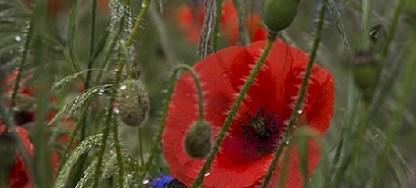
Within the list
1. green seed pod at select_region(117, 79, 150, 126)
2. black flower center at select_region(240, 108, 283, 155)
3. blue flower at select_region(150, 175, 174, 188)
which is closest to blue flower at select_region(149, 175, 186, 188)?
blue flower at select_region(150, 175, 174, 188)

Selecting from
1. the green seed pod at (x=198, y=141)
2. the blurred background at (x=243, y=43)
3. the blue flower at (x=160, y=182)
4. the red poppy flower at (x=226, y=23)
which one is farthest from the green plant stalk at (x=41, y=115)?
the red poppy flower at (x=226, y=23)

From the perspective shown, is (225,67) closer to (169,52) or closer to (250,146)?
(250,146)

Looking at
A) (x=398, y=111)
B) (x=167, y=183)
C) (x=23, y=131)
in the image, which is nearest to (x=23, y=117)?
(x=23, y=131)

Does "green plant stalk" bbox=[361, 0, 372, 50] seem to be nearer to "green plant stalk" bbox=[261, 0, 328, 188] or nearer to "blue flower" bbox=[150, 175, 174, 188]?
"green plant stalk" bbox=[261, 0, 328, 188]

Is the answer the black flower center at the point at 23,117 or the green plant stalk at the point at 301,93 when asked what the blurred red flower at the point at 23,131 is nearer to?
the black flower center at the point at 23,117

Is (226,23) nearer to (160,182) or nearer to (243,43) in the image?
(243,43)

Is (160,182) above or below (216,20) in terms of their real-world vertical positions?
below

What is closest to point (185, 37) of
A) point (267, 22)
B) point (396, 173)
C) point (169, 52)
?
point (169, 52)
